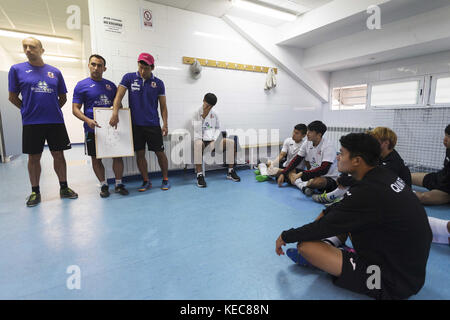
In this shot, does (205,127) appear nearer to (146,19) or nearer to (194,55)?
(194,55)

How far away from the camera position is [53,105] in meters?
2.65

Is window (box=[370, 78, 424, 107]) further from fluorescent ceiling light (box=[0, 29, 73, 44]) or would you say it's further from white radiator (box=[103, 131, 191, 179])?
fluorescent ceiling light (box=[0, 29, 73, 44])

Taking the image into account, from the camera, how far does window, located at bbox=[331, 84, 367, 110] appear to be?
17.7 ft

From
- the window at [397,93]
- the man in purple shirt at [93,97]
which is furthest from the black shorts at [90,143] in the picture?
the window at [397,93]

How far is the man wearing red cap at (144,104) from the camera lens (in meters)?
2.98

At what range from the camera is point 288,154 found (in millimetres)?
3686

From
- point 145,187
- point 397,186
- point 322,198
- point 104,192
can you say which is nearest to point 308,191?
point 322,198

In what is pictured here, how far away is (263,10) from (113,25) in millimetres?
2365

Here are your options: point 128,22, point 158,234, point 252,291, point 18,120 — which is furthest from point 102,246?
point 18,120

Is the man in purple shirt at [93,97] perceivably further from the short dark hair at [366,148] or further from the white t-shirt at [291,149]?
the short dark hair at [366,148]

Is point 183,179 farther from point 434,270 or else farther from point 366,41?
point 366,41

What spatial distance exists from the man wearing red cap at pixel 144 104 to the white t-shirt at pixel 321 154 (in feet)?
6.40

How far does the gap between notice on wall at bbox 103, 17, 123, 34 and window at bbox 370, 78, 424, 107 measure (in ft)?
16.5
